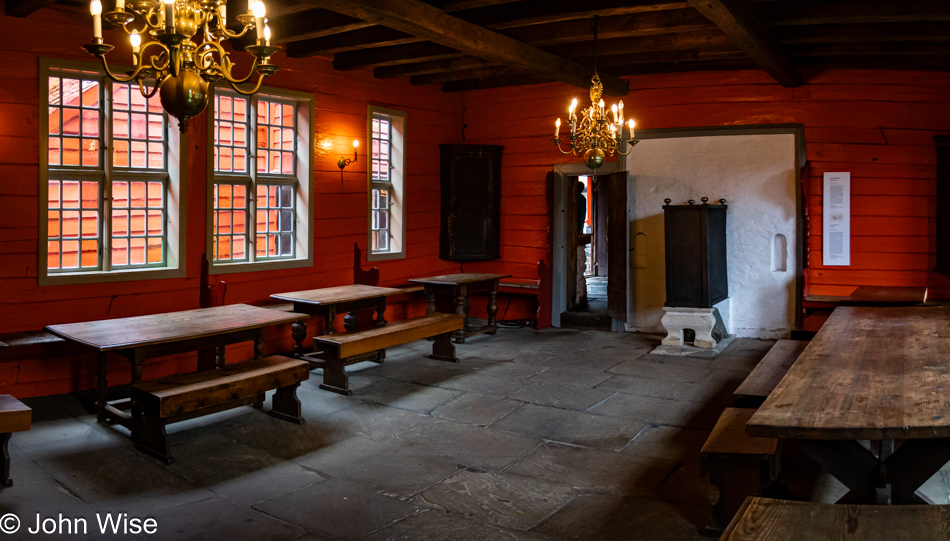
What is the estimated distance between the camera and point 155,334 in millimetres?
4523

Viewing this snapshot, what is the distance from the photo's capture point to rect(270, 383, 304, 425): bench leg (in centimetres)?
500

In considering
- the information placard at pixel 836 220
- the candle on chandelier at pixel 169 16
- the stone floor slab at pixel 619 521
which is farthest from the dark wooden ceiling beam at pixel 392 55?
the stone floor slab at pixel 619 521

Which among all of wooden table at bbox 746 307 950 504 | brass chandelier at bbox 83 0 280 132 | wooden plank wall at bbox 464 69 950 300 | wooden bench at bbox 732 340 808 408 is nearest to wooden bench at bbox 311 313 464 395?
brass chandelier at bbox 83 0 280 132

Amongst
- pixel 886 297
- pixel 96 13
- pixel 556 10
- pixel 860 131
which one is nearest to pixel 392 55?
pixel 556 10

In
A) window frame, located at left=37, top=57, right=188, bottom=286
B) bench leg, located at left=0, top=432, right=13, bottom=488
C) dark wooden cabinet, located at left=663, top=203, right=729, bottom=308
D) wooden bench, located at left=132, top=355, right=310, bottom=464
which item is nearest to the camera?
bench leg, located at left=0, top=432, right=13, bottom=488

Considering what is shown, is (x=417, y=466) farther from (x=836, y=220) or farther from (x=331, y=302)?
(x=836, y=220)

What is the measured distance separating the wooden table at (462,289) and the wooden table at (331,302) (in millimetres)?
981

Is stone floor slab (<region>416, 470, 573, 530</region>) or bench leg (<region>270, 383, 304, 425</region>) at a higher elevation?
bench leg (<region>270, 383, 304, 425</region>)

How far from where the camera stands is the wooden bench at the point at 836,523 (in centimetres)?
182

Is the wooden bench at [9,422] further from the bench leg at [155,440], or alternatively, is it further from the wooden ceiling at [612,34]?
the wooden ceiling at [612,34]

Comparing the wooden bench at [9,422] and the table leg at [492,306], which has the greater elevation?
the table leg at [492,306]

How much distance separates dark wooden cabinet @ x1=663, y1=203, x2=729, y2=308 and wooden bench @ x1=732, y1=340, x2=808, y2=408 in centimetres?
180

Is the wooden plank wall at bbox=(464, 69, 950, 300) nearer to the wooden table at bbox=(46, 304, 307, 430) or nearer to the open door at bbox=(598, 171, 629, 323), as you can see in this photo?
the open door at bbox=(598, 171, 629, 323)

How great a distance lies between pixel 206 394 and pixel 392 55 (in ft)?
14.6
